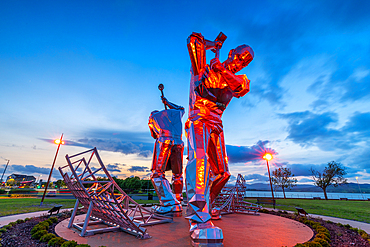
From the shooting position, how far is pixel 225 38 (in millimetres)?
7227

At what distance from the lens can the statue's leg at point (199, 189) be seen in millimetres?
4672

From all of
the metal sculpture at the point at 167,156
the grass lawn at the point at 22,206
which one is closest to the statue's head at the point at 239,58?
the metal sculpture at the point at 167,156

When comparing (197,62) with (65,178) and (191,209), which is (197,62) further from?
(65,178)

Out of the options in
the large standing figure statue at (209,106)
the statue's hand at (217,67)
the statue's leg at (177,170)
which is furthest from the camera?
the statue's leg at (177,170)

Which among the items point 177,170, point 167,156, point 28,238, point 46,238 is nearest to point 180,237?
point 46,238

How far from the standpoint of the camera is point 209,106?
6691mm

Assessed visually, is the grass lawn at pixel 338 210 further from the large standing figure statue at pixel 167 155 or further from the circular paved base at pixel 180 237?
the large standing figure statue at pixel 167 155

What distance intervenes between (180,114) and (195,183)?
6681 mm

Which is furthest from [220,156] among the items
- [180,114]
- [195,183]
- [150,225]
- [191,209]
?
[180,114]

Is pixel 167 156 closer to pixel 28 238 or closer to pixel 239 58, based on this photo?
pixel 28 238

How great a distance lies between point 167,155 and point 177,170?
1.38m

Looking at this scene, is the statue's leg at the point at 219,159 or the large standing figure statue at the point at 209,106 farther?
the statue's leg at the point at 219,159

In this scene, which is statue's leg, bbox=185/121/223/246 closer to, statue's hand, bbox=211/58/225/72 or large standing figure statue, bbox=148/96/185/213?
statue's hand, bbox=211/58/225/72

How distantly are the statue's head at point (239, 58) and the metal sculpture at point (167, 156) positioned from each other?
5718 millimetres
